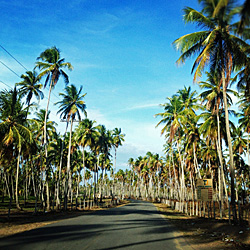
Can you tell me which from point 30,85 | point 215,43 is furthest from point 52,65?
point 215,43

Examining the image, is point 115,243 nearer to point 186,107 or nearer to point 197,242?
point 197,242

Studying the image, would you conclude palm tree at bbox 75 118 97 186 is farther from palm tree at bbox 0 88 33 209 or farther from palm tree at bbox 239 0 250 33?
palm tree at bbox 239 0 250 33

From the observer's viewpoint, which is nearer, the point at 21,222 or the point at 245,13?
the point at 245,13

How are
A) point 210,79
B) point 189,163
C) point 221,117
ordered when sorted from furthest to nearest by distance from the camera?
point 189,163 → point 221,117 → point 210,79

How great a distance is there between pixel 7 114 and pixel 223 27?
18751 millimetres

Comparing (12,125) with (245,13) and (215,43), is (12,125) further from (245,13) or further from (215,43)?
(245,13)

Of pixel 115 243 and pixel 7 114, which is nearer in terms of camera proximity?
pixel 115 243

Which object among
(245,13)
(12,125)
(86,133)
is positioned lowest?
(245,13)

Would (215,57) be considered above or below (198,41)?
below

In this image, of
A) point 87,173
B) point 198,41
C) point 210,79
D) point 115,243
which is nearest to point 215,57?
point 198,41

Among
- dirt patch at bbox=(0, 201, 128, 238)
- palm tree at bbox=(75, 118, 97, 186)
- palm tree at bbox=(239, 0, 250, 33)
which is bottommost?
dirt patch at bbox=(0, 201, 128, 238)

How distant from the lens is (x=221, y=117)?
91.3ft

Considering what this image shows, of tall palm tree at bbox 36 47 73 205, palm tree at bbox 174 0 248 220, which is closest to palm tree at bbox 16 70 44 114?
tall palm tree at bbox 36 47 73 205

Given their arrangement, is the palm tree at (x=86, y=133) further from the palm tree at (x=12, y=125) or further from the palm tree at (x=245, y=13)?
the palm tree at (x=245, y=13)
